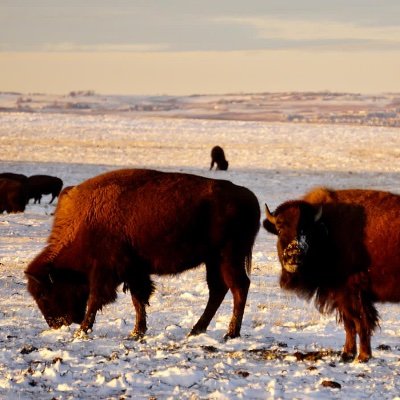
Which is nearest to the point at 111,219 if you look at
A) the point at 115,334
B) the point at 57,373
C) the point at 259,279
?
the point at 115,334

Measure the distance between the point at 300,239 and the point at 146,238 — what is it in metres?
1.77

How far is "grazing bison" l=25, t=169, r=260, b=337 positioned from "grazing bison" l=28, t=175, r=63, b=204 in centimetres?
2071

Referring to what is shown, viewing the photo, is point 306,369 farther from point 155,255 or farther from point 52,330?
point 52,330

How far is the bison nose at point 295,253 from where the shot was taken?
863 cm

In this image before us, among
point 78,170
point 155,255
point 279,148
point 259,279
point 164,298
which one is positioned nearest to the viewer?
point 155,255

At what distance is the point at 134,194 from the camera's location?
9.69 m

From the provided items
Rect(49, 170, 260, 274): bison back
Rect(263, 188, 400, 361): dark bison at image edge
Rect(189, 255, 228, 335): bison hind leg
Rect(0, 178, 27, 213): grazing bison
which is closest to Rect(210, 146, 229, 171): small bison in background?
Rect(0, 178, 27, 213): grazing bison

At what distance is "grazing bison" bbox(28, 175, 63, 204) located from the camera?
3066cm

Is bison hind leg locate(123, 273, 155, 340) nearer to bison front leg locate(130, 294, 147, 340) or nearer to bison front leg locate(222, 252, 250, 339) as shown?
bison front leg locate(130, 294, 147, 340)

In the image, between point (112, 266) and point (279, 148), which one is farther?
point (279, 148)

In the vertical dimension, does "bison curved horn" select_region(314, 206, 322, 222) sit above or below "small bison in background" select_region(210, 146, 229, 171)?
above

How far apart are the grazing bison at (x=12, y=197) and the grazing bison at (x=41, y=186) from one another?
122 inches

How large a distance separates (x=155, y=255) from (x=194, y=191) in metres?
0.79

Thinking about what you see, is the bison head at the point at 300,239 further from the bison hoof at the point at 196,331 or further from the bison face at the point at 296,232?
the bison hoof at the point at 196,331
